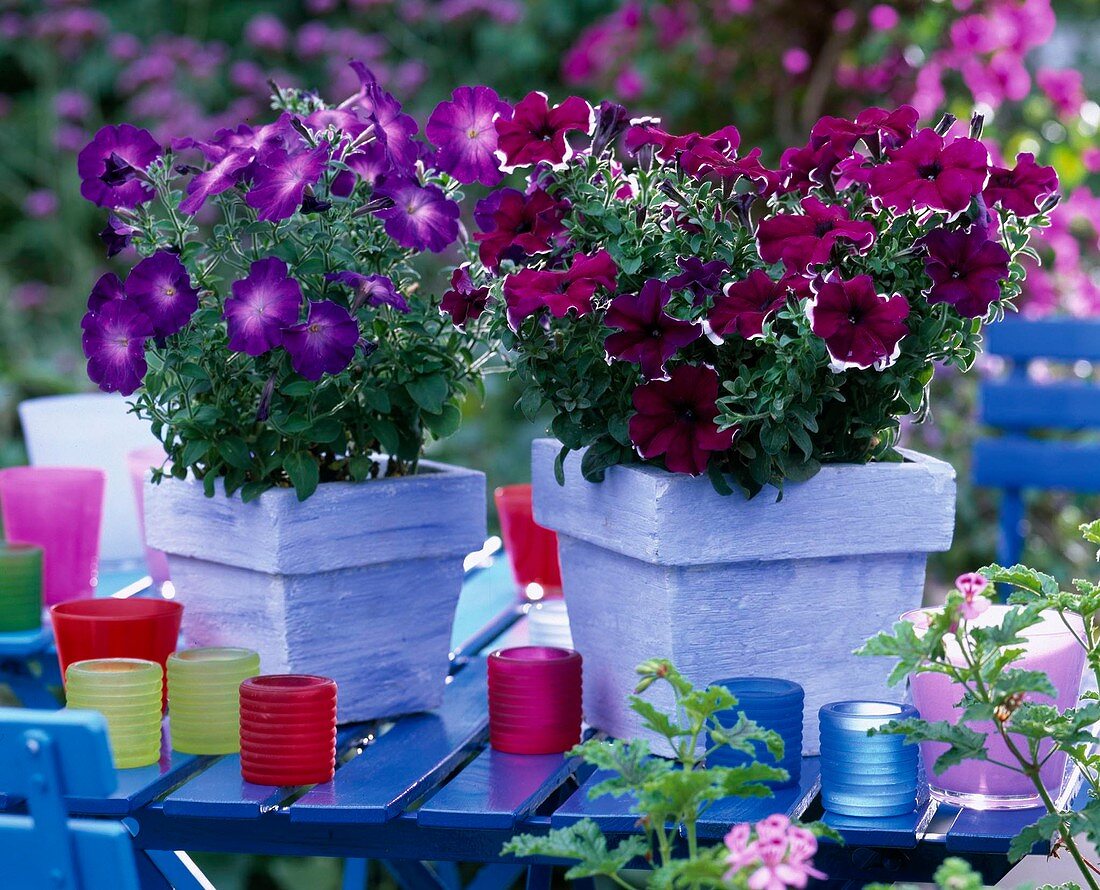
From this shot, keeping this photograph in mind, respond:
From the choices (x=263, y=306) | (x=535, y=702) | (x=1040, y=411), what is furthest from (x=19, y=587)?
(x=1040, y=411)

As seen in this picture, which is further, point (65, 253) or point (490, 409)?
point (65, 253)

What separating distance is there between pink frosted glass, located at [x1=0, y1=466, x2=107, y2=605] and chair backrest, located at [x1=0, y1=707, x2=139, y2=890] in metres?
0.98

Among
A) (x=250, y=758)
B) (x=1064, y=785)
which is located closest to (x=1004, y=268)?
(x=1064, y=785)

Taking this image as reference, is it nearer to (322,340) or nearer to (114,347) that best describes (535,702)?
(322,340)

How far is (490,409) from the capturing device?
4.63m

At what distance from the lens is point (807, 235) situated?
51.7 inches

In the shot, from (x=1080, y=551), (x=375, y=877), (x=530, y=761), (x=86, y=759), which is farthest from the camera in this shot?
(x=1080, y=551)

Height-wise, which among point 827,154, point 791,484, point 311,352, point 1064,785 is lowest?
point 1064,785

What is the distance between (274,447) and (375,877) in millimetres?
1727

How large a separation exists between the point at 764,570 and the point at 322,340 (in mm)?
444

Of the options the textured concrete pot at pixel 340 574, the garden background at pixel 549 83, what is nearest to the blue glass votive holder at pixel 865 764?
the textured concrete pot at pixel 340 574

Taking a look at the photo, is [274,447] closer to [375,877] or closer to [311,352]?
[311,352]

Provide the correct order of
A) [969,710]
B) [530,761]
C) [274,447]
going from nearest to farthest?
[969,710]
[530,761]
[274,447]

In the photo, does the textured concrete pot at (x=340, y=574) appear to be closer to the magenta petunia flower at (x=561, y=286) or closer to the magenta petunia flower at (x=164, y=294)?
the magenta petunia flower at (x=164, y=294)
